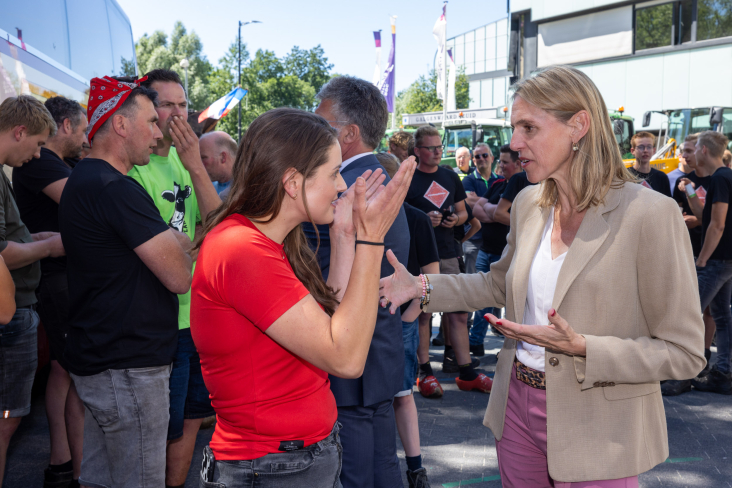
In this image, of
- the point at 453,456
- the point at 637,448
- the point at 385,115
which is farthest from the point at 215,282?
the point at 453,456

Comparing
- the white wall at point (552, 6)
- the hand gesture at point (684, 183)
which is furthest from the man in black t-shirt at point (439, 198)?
the white wall at point (552, 6)

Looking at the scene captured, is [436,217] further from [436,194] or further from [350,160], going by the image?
[350,160]

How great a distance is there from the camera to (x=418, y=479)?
3770mm

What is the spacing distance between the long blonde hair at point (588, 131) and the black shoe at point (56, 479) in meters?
3.50

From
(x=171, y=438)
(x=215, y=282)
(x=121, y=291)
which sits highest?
(x=215, y=282)

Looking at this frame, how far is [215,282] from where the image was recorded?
5.31 feet

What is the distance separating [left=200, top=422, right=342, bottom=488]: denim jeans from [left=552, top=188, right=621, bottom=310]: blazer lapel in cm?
95

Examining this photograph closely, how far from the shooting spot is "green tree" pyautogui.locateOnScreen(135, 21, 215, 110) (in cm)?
5638

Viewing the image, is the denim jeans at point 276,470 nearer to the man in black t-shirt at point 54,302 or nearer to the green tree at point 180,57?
the man in black t-shirt at point 54,302

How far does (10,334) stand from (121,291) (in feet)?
3.80

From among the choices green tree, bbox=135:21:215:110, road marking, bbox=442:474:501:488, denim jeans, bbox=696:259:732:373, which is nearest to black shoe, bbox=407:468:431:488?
road marking, bbox=442:474:501:488

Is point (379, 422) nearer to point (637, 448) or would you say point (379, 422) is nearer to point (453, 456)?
point (637, 448)

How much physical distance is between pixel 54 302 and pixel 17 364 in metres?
0.60

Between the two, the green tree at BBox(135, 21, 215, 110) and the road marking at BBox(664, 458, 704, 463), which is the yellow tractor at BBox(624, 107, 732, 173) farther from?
the green tree at BBox(135, 21, 215, 110)
